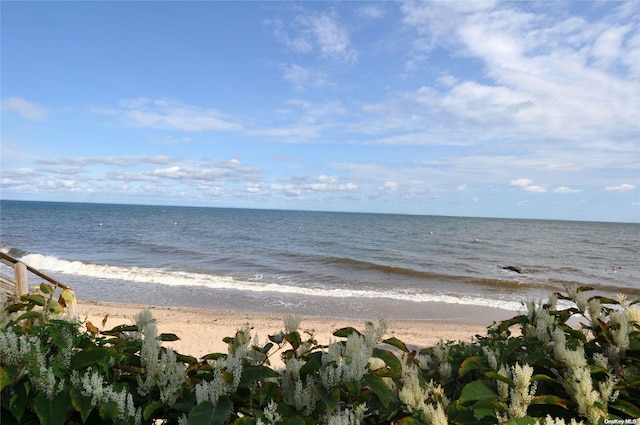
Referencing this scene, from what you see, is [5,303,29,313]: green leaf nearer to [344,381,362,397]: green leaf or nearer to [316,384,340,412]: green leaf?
[316,384,340,412]: green leaf

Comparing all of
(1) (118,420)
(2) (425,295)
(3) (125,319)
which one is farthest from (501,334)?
(2) (425,295)

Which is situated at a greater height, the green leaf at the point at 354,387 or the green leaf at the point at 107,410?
the green leaf at the point at 354,387

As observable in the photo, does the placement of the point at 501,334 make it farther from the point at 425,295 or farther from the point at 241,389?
the point at 425,295

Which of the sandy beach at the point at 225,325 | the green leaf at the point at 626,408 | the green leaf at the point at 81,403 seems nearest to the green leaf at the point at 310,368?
the green leaf at the point at 81,403

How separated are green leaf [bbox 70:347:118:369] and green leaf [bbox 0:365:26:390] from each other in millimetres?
181

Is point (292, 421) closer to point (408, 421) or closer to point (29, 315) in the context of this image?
point (408, 421)

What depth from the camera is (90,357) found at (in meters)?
1.51

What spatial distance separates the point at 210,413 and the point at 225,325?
10131 millimetres

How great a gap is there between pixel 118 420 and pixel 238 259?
24.5 meters

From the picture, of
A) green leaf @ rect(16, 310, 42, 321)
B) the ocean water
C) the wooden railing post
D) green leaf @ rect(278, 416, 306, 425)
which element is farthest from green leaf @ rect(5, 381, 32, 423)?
the ocean water

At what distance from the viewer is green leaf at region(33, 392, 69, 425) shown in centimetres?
129

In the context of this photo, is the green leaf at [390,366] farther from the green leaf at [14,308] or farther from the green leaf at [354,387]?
the green leaf at [14,308]

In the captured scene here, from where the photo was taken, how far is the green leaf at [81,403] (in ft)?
→ 4.26

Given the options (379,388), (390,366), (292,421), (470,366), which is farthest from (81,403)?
(470,366)
